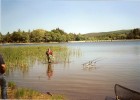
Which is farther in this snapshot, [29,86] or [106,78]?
[106,78]

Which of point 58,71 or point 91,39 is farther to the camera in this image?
point 91,39

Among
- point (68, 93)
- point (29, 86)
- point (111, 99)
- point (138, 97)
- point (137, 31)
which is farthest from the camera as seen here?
point (137, 31)

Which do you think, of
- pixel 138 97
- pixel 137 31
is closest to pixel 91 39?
pixel 137 31

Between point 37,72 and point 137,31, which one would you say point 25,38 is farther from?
point 37,72

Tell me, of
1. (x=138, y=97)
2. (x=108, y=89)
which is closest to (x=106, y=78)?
(x=108, y=89)

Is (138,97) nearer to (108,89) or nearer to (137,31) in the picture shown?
(108,89)

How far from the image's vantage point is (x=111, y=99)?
9922 millimetres

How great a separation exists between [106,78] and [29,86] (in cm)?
452

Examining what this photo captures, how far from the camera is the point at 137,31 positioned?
93.2 m

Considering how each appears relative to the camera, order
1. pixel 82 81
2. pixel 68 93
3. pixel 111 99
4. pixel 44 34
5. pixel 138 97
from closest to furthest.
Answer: pixel 138 97, pixel 111 99, pixel 68 93, pixel 82 81, pixel 44 34

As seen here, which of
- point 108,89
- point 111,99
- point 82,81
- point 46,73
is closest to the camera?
point 111,99

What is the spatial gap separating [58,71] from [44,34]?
56689mm

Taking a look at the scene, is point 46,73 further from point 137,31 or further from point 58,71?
point 137,31

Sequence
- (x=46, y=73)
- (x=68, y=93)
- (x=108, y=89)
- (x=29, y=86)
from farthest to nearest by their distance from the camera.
A: (x=46, y=73) < (x=29, y=86) < (x=108, y=89) < (x=68, y=93)
